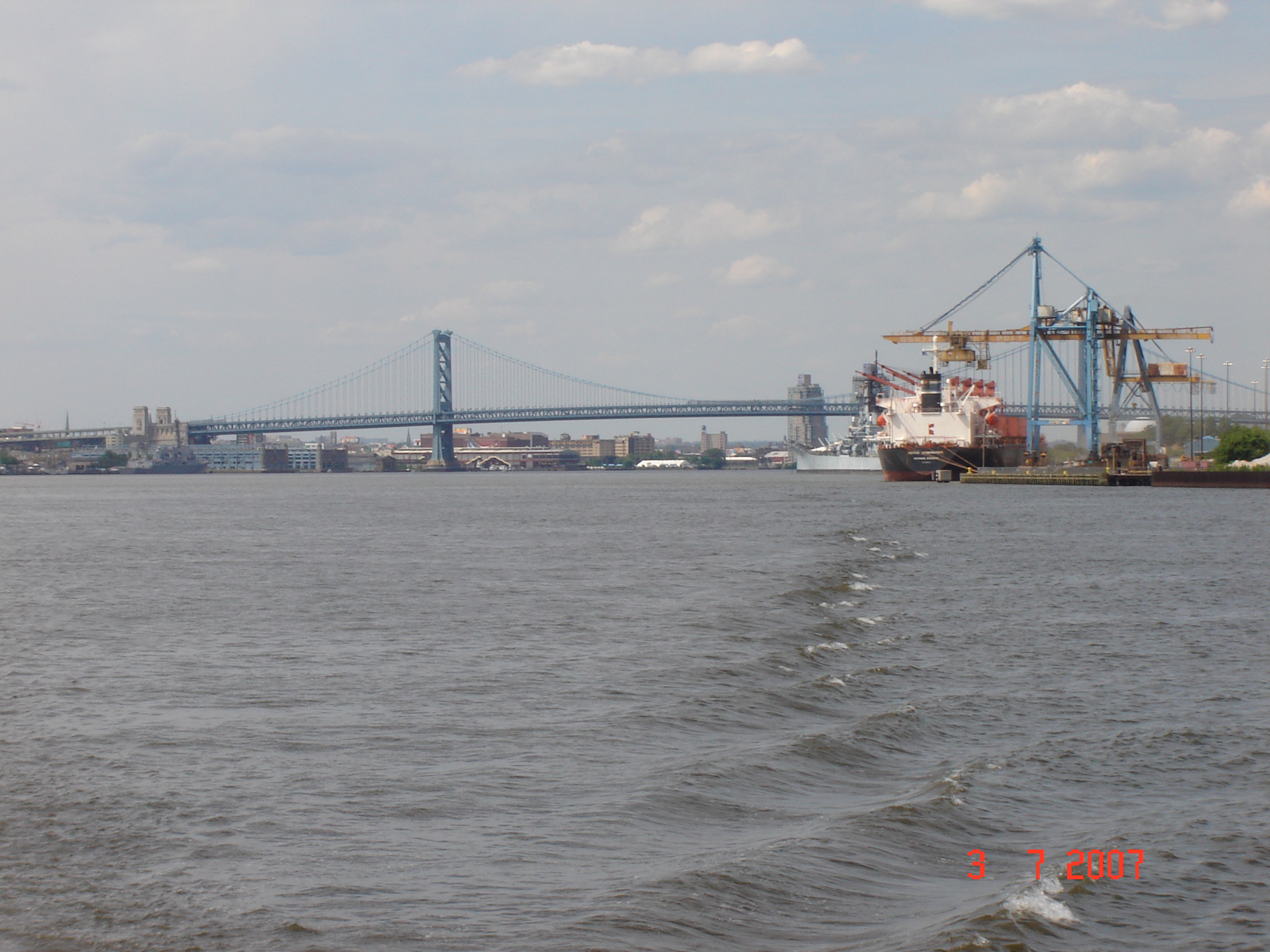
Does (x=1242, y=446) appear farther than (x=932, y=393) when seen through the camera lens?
No

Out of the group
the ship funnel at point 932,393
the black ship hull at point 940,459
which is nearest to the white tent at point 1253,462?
the black ship hull at point 940,459

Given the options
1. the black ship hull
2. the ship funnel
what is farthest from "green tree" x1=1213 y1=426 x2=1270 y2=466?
the ship funnel

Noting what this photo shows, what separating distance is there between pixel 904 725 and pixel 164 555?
25.6 metres

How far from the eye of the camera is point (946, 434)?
9000cm

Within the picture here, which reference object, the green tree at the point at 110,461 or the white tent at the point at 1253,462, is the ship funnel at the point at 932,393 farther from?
the green tree at the point at 110,461

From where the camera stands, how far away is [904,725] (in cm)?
1082

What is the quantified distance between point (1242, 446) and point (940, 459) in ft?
62.7

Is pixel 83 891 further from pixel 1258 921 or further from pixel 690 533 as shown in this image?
pixel 690 533

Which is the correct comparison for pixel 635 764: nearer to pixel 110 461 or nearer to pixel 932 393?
pixel 932 393

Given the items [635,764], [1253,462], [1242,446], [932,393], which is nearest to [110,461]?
[932,393]

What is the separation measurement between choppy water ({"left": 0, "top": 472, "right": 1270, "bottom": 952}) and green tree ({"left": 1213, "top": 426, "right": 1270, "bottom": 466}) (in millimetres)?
57409

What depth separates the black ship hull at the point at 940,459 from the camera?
87.6m

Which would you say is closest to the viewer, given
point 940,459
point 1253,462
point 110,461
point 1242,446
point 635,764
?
point 635,764

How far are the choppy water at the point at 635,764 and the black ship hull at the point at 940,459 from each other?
64.6m
